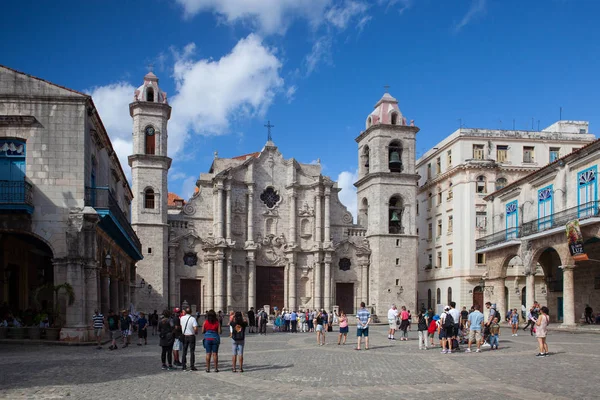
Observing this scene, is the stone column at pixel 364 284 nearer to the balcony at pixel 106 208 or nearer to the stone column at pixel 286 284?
the stone column at pixel 286 284

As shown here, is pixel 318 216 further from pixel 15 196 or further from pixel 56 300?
pixel 15 196

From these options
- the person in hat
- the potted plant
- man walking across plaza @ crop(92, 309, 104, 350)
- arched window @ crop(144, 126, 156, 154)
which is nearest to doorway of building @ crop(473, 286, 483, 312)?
arched window @ crop(144, 126, 156, 154)

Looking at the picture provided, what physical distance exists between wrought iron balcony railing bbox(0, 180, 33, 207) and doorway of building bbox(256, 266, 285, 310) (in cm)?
2875

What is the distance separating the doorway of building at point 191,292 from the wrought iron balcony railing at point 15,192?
1040 inches

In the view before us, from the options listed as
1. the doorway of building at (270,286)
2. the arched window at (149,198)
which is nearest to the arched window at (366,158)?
the doorway of building at (270,286)

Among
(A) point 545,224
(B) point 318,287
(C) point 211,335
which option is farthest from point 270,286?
(C) point 211,335

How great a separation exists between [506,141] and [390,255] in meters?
12.6

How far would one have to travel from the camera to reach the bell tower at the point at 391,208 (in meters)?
50.8

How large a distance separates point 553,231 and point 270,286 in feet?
77.1

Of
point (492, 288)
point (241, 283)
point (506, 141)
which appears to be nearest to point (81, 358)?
point (492, 288)

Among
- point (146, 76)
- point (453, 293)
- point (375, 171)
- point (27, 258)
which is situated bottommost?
point (453, 293)

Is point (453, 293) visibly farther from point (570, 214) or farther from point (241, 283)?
point (570, 214)

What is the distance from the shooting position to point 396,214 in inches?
2055

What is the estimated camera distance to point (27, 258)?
3147cm
